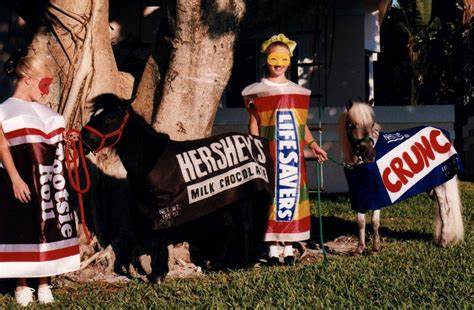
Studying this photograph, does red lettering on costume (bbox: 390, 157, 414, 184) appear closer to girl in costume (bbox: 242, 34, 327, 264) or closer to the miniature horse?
girl in costume (bbox: 242, 34, 327, 264)

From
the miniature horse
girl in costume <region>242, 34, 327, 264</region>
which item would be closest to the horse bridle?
girl in costume <region>242, 34, 327, 264</region>

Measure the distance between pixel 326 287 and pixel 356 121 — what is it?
61.9 inches

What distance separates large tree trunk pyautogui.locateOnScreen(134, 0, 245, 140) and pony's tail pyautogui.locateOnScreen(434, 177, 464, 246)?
2579mm

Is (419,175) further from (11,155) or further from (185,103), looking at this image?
(11,155)

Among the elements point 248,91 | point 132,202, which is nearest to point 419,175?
point 248,91

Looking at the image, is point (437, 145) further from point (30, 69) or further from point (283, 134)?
point (30, 69)

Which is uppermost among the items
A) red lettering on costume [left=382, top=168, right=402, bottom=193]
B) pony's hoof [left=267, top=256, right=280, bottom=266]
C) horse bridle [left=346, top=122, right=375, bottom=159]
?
horse bridle [left=346, top=122, right=375, bottom=159]

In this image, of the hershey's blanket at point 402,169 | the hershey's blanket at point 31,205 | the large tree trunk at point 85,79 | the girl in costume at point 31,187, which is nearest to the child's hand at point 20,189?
the girl in costume at point 31,187

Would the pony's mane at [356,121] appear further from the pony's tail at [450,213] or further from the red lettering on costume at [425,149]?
the pony's tail at [450,213]

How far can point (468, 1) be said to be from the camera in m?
15.1

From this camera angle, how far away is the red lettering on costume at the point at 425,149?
6.08 metres

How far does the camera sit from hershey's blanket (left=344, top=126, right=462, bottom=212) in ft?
18.8

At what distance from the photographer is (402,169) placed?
5883mm

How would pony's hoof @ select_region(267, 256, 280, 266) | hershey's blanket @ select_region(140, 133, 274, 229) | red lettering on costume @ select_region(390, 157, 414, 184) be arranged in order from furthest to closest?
red lettering on costume @ select_region(390, 157, 414, 184) → pony's hoof @ select_region(267, 256, 280, 266) → hershey's blanket @ select_region(140, 133, 274, 229)
